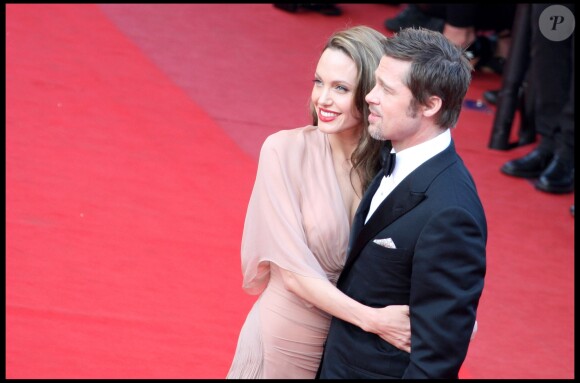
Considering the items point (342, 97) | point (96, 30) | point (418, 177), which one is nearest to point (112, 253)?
point (342, 97)

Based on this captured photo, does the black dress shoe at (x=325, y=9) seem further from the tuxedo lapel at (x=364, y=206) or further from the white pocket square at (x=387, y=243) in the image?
the white pocket square at (x=387, y=243)

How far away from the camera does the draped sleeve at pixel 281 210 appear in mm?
2613

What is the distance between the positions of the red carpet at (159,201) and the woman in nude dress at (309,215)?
1.08 metres

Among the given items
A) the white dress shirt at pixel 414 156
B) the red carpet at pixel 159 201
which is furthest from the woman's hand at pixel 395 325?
the red carpet at pixel 159 201

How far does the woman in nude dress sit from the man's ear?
335 mm

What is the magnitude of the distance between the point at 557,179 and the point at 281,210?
3.61m

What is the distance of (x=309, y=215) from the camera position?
8.74 ft

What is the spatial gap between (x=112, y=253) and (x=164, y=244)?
10.3 inches

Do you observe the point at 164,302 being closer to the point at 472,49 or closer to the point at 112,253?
the point at 112,253

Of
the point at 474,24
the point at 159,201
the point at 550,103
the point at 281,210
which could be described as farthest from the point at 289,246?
the point at 474,24

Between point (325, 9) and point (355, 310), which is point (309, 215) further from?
point (325, 9)

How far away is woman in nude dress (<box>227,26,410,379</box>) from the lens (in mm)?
2617

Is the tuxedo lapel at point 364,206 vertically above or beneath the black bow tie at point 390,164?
beneath

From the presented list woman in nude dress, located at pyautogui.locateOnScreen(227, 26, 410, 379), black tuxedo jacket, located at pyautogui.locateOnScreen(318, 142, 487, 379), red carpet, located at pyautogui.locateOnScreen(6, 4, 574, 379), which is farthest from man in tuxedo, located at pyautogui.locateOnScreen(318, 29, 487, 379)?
red carpet, located at pyautogui.locateOnScreen(6, 4, 574, 379)
